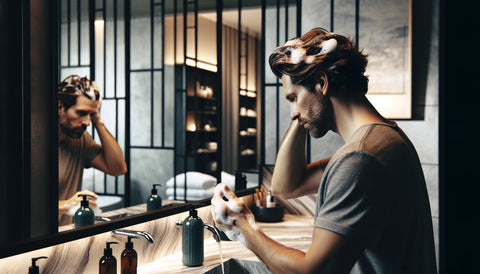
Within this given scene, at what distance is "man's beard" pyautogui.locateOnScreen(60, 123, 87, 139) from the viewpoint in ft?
6.49

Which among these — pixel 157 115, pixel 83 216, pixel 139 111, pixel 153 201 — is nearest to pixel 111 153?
pixel 153 201

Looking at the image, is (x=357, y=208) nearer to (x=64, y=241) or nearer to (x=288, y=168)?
(x=288, y=168)

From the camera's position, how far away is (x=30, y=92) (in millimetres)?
1523

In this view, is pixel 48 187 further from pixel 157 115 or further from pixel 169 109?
pixel 169 109

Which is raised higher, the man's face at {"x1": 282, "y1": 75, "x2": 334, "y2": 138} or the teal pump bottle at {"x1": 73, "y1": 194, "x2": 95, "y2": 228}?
the man's face at {"x1": 282, "y1": 75, "x2": 334, "y2": 138}

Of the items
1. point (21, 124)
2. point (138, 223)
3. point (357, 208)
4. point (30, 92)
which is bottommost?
point (138, 223)

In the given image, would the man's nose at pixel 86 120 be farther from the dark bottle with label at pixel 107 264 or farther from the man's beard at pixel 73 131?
the dark bottle with label at pixel 107 264

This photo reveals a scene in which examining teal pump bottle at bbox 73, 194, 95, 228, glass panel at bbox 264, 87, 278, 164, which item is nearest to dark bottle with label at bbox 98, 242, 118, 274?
teal pump bottle at bbox 73, 194, 95, 228

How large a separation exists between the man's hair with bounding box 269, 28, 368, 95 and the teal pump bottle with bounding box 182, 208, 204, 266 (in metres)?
1.03

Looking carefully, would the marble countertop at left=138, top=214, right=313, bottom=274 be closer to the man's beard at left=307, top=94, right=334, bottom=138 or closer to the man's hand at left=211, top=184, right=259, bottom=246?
the man's hand at left=211, top=184, right=259, bottom=246

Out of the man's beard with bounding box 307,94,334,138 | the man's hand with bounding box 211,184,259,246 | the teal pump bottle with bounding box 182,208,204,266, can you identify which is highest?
the man's beard with bounding box 307,94,334,138

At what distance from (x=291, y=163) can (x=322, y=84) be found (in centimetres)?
68

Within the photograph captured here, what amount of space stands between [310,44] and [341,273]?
638 millimetres
